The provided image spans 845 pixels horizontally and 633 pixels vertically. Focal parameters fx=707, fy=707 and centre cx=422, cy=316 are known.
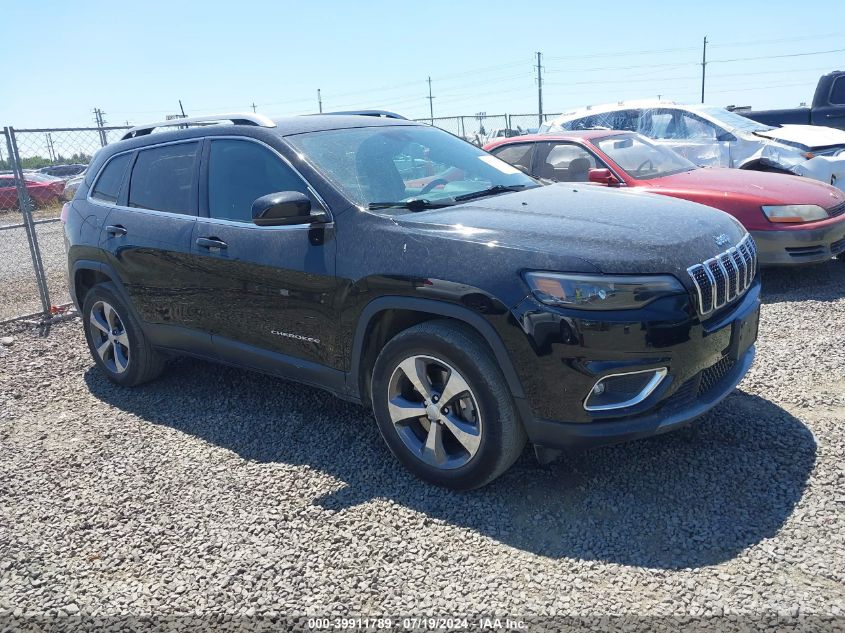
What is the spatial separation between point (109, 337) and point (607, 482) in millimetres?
3687

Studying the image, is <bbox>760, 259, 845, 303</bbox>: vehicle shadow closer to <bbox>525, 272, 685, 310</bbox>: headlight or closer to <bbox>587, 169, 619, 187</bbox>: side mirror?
<bbox>587, 169, 619, 187</bbox>: side mirror

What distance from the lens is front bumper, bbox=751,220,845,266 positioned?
6.37m

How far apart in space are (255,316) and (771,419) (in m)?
2.93

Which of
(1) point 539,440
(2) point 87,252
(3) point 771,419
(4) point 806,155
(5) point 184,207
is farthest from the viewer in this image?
(4) point 806,155

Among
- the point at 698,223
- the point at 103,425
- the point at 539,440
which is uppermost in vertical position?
the point at 698,223

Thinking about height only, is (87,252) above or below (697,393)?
above

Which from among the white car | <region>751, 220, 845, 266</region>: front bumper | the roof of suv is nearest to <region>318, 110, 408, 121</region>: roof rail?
the roof of suv

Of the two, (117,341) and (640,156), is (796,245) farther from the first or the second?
(117,341)

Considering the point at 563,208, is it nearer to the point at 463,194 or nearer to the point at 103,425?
the point at 463,194

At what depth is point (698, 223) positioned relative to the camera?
11.4ft

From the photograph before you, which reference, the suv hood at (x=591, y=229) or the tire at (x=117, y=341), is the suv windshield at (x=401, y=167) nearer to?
the suv hood at (x=591, y=229)

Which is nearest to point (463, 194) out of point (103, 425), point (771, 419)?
point (771, 419)

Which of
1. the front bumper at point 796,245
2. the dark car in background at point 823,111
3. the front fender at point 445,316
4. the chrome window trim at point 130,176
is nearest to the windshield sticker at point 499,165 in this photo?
the front fender at point 445,316

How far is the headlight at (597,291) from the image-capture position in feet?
9.55
